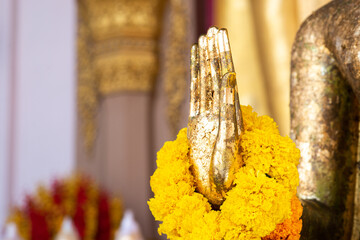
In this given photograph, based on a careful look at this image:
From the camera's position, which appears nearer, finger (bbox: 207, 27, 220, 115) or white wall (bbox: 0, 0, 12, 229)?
finger (bbox: 207, 27, 220, 115)

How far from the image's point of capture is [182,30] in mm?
2697

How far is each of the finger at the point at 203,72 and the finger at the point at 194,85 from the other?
1 cm

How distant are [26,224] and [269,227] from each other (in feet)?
6.92

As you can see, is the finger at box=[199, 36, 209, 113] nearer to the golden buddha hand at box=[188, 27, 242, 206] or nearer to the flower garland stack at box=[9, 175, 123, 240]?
the golden buddha hand at box=[188, 27, 242, 206]

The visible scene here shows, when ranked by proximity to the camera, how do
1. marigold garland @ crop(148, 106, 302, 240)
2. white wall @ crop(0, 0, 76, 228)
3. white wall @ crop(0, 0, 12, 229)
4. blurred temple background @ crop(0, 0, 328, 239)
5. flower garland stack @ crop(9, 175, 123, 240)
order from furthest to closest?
1. white wall @ crop(0, 0, 12, 229)
2. white wall @ crop(0, 0, 76, 228)
3. flower garland stack @ crop(9, 175, 123, 240)
4. blurred temple background @ crop(0, 0, 328, 239)
5. marigold garland @ crop(148, 106, 302, 240)

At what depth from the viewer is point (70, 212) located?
2.44 meters

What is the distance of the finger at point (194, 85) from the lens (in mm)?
681

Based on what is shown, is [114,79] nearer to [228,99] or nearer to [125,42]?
[125,42]

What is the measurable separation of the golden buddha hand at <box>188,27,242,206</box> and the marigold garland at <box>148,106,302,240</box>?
16mm

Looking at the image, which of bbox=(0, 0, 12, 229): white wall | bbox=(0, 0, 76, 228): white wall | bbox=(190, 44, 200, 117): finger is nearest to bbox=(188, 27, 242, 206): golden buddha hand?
bbox=(190, 44, 200, 117): finger

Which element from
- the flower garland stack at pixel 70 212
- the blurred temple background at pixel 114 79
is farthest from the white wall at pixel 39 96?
the flower garland stack at pixel 70 212

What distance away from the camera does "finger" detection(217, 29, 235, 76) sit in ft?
2.15

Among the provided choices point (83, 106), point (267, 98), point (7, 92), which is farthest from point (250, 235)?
point (7, 92)

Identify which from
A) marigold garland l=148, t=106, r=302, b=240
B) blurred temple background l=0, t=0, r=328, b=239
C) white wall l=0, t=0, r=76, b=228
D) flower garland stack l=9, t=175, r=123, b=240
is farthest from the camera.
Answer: white wall l=0, t=0, r=76, b=228
